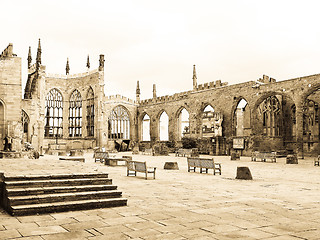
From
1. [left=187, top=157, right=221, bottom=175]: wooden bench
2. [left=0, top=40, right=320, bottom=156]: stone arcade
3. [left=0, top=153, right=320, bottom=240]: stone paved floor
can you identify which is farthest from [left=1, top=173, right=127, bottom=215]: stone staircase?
[left=0, top=40, right=320, bottom=156]: stone arcade

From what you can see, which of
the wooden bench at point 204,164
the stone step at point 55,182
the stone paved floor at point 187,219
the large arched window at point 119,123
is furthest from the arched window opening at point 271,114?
the stone step at point 55,182

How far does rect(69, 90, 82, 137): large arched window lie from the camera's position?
41688 mm

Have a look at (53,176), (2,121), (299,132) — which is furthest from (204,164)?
(299,132)

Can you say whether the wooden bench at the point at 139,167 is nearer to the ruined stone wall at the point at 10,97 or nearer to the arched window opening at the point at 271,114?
the ruined stone wall at the point at 10,97

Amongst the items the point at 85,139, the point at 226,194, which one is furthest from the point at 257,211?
the point at 85,139

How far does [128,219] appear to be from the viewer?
5031 mm

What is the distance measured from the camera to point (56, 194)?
6.01 m

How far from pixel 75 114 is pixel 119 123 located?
5.91m

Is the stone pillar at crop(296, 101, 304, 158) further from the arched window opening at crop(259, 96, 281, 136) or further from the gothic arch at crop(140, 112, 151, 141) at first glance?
the gothic arch at crop(140, 112, 151, 141)

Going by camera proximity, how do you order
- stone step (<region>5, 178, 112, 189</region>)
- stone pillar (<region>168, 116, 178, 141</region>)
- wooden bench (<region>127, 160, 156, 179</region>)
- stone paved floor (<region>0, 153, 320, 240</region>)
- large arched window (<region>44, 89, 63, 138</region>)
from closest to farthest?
1. stone paved floor (<region>0, 153, 320, 240</region>)
2. stone step (<region>5, 178, 112, 189</region>)
3. wooden bench (<region>127, 160, 156, 179</region>)
4. stone pillar (<region>168, 116, 178, 141</region>)
5. large arched window (<region>44, 89, 63, 138</region>)

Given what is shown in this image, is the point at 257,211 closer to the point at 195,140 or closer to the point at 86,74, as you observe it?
the point at 195,140

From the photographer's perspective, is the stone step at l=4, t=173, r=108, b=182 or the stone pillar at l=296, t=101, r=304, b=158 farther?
the stone pillar at l=296, t=101, r=304, b=158

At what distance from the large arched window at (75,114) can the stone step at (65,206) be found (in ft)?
120

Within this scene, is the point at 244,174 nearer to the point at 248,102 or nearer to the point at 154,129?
the point at 248,102
